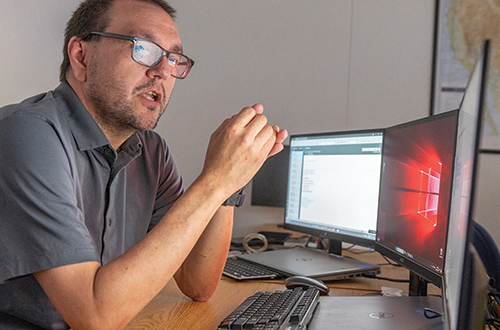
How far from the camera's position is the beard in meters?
1.06

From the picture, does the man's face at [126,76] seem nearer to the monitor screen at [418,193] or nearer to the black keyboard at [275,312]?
the black keyboard at [275,312]

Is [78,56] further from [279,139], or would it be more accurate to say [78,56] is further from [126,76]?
[279,139]

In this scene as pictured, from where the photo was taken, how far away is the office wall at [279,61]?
2.52 metres

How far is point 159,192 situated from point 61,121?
0.43 m

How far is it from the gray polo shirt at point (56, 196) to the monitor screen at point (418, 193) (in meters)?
0.68

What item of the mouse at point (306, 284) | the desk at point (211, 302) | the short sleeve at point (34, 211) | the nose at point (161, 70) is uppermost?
the nose at point (161, 70)

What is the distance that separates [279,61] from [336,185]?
4.53 ft

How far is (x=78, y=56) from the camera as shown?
3.69ft

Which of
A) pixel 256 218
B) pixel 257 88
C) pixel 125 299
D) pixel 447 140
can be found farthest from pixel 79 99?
pixel 257 88

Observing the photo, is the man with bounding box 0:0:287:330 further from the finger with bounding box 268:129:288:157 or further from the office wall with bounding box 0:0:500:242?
the office wall with bounding box 0:0:500:242

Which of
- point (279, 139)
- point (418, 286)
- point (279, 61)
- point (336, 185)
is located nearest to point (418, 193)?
point (418, 286)

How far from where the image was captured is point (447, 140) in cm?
89

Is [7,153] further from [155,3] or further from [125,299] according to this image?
[155,3]

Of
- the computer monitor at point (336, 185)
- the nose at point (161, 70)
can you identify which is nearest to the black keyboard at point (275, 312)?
the computer monitor at point (336, 185)
